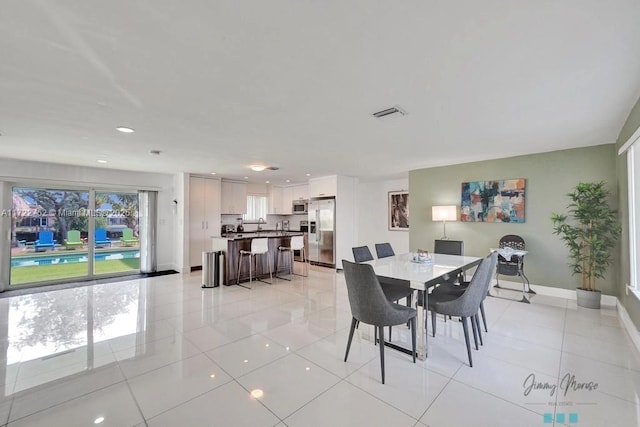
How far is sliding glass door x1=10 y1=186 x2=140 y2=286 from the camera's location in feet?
17.4

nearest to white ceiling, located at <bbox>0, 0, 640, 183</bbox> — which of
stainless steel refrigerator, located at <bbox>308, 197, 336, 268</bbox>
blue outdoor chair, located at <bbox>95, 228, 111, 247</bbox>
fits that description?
blue outdoor chair, located at <bbox>95, 228, 111, 247</bbox>

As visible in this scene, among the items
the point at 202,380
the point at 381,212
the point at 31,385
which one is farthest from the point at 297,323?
the point at 381,212

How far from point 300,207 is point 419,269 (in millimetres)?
6006

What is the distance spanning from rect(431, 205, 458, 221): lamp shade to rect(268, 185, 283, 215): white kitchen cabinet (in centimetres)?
510

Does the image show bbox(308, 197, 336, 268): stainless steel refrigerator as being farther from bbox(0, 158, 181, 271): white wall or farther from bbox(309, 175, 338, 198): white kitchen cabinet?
bbox(0, 158, 181, 271): white wall

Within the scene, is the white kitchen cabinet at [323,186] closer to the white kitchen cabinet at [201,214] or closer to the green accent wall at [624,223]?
the white kitchen cabinet at [201,214]

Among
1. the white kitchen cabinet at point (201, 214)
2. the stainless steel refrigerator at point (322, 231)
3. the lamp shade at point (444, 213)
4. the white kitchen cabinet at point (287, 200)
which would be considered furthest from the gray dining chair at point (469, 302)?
the white kitchen cabinet at point (287, 200)

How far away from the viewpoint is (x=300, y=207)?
858 centimetres

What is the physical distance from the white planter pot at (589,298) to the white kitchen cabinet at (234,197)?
752 centimetres

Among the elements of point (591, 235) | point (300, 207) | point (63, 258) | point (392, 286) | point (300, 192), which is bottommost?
point (63, 258)

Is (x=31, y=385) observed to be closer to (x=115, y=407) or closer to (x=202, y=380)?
(x=115, y=407)

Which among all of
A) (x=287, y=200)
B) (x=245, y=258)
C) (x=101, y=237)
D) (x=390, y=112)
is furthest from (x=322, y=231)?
(x=101, y=237)

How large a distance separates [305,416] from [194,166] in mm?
5272

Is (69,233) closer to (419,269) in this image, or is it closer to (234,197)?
(234,197)
